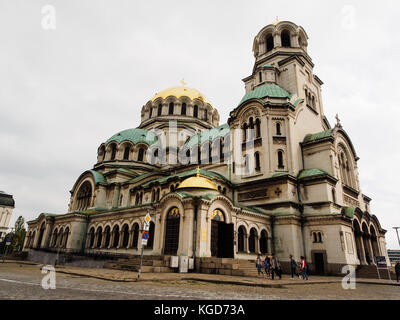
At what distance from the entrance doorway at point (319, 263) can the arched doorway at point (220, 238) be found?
849cm

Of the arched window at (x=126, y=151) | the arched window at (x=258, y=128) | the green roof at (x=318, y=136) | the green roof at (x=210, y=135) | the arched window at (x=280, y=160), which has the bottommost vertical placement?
the arched window at (x=280, y=160)

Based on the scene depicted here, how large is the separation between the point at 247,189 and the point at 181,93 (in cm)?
2515

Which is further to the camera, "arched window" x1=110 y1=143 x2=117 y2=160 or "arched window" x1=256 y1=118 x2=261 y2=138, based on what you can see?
"arched window" x1=110 y1=143 x2=117 y2=160

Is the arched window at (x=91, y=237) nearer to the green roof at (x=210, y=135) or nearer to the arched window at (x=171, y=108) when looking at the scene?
the green roof at (x=210, y=135)

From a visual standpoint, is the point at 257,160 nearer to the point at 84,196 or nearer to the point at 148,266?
the point at 148,266

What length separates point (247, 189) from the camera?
29.1 metres

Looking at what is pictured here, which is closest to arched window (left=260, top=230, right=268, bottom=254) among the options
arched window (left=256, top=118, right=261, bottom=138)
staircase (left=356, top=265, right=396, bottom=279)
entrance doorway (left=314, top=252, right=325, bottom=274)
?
entrance doorway (left=314, top=252, right=325, bottom=274)

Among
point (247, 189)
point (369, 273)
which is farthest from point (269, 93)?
point (369, 273)

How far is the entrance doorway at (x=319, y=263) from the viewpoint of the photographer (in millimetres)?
23969

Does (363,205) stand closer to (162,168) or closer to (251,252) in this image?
(251,252)

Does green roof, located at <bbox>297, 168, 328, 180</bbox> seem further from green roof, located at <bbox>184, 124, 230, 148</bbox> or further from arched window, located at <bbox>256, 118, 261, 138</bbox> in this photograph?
green roof, located at <bbox>184, 124, 230, 148</bbox>

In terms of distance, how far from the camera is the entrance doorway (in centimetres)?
2397

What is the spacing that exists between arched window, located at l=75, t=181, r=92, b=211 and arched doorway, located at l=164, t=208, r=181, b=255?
19.6 m

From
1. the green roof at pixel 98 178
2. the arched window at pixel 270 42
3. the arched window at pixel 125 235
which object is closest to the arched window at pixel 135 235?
the arched window at pixel 125 235
